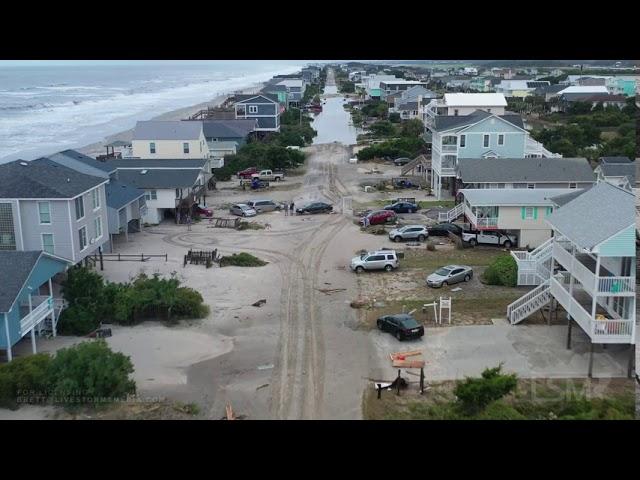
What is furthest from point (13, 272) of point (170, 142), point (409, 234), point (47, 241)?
point (170, 142)

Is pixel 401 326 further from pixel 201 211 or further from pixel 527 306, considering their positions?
pixel 201 211

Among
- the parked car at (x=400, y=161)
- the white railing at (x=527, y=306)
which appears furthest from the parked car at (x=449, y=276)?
the parked car at (x=400, y=161)

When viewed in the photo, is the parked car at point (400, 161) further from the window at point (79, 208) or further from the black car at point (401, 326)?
the black car at point (401, 326)

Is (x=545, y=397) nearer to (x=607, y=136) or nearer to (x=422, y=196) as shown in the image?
(x=422, y=196)

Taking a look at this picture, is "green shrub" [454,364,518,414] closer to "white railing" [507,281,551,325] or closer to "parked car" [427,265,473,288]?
"white railing" [507,281,551,325]

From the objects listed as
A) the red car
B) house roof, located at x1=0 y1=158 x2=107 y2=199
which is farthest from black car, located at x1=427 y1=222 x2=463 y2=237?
house roof, located at x1=0 y1=158 x2=107 y2=199

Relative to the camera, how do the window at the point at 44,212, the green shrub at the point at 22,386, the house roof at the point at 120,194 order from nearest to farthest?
the green shrub at the point at 22,386 → the window at the point at 44,212 → the house roof at the point at 120,194

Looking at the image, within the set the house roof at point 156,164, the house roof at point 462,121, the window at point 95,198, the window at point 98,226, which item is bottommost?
the window at point 98,226
